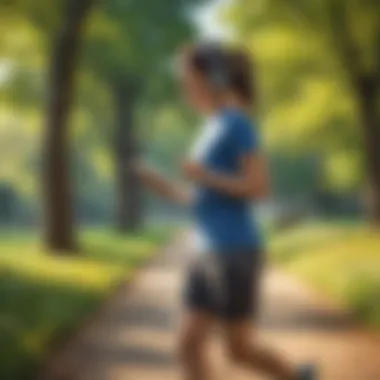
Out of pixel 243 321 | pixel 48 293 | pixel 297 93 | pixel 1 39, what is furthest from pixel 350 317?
pixel 1 39

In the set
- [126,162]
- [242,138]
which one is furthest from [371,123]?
[126,162]

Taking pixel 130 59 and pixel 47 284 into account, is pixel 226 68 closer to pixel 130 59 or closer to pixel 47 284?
pixel 130 59

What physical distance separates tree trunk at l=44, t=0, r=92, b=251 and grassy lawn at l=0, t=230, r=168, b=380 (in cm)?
7

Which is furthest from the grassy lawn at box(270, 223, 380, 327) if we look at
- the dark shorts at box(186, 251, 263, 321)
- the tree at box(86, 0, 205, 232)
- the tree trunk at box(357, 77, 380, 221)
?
the tree at box(86, 0, 205, 232)

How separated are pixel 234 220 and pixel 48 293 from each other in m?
0.41

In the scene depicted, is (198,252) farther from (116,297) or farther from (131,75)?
(131,75)

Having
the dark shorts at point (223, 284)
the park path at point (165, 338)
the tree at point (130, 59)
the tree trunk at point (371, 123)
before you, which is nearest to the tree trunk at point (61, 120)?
the tree at point (130, 59)

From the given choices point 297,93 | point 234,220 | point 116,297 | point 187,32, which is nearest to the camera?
point 234,220

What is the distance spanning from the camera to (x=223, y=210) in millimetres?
1543

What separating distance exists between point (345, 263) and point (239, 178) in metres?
0.44

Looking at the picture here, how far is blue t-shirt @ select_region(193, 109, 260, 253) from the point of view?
1.54 meters

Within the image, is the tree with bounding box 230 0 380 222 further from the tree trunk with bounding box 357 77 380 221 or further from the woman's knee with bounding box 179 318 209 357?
the woman's knee with bounding box 179 318 209 357

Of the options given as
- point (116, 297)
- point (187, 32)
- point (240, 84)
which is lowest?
point (116, 297)

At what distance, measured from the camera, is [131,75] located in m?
1.79
